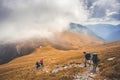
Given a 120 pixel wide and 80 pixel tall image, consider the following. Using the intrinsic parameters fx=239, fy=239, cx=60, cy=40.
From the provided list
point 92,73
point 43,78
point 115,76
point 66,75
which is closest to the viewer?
point 115,76

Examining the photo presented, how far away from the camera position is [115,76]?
62250mm

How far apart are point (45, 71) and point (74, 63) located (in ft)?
36.9

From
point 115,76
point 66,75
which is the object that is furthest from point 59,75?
point 115,76

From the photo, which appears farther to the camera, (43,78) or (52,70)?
(52,70)

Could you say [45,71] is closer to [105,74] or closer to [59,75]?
[59,75]

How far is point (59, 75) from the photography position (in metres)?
77.6

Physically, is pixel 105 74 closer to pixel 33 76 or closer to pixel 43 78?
pixel 43 78

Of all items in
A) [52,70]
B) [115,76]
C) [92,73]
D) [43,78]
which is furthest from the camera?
[52,70]

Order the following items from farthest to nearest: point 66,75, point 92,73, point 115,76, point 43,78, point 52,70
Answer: point 52,70
point 43,78
point 66,75
point 92,73
point 115,76

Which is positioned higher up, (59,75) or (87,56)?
(87,56)

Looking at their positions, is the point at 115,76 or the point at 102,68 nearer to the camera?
the point at 115,76

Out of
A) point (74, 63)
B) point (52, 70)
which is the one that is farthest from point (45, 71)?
point (74, 63)

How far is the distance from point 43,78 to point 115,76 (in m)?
27.8

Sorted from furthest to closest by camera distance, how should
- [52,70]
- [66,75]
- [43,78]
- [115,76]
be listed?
[52,70] → [43,78] → [66,75] → [115,76]
